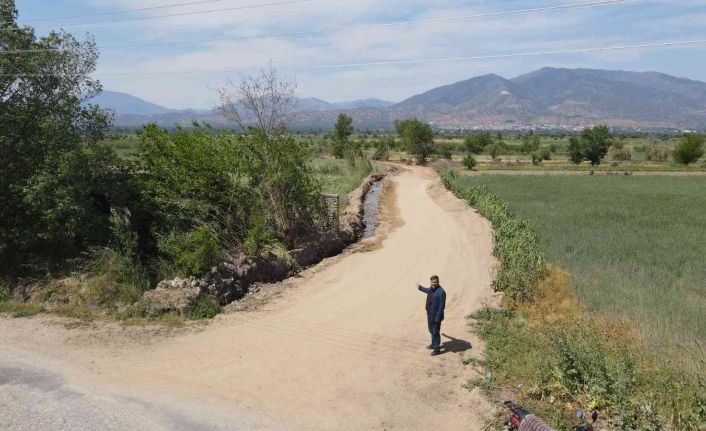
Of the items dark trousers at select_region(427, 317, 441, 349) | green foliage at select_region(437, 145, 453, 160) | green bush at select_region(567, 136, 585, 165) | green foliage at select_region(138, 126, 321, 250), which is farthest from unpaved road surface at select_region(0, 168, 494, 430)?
green foliage at select_region(437, 145, 453, 160)

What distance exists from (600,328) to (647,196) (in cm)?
2807

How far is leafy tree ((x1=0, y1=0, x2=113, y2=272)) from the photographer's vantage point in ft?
48.4

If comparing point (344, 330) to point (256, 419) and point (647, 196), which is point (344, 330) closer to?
point (256, 419)

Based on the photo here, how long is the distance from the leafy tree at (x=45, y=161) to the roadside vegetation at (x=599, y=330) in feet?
38.5

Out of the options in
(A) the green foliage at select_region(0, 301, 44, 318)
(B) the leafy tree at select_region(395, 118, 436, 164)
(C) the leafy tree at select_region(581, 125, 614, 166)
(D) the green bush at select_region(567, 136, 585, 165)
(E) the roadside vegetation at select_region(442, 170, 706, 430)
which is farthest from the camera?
(B) the leafy tree at select_region(395, 118, 436, 164)

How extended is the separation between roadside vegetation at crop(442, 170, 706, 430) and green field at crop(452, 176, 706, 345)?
5 cm

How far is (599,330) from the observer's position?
35.1 ft

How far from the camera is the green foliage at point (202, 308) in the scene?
12.8m

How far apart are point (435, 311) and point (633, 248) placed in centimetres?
1087

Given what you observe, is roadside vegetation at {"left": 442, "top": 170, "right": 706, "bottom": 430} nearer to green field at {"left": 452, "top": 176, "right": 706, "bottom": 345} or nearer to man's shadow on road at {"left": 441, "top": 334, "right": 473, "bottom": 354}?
green field at {"left": 452, "top": 176, "right": 706, "bottom": 345}

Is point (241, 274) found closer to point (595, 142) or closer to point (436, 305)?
point (436, 305)

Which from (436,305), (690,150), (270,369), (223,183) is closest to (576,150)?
(690,150)

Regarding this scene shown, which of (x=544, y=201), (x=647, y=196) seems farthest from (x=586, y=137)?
(x=544, y=201)

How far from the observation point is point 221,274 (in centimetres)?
1447
